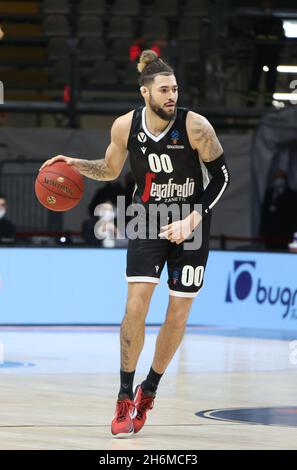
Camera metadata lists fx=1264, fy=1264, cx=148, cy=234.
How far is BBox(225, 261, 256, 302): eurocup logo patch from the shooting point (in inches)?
674

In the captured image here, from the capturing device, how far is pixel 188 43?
24516 millimetres

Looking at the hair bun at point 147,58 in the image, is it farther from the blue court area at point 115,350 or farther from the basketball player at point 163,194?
the blue court area at point 115,350

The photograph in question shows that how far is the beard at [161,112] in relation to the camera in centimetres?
789

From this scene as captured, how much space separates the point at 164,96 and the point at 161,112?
0.10m

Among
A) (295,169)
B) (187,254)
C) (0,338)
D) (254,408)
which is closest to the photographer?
(187,254)

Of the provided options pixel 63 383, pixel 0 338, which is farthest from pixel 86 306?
pixel 63 383

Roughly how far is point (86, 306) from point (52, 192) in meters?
8.80

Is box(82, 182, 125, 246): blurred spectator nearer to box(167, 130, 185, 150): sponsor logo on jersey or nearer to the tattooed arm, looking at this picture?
the tattooed arm

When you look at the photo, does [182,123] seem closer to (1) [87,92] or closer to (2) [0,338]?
(2) [0,338]

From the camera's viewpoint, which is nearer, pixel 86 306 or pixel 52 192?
pixel 52 192

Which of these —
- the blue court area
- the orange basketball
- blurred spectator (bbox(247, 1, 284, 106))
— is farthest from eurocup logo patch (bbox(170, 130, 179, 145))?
blurred spectator (bbox(247, 1, 284, 106))

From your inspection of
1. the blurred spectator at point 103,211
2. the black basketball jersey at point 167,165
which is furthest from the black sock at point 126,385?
the blurred spectator at point 103,211
